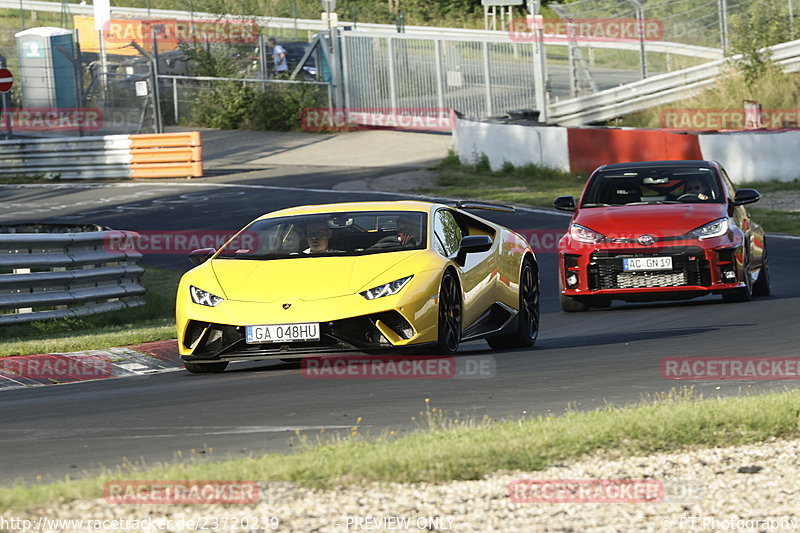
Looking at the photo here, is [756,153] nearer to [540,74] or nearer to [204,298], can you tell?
[540,74]

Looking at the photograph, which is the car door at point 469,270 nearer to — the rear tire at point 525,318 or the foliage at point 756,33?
the rear tire at point 525,318

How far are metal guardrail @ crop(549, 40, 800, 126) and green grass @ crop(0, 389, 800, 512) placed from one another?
2890cm

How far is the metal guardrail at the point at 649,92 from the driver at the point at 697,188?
20.8 m

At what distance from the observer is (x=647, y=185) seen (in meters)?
15.4

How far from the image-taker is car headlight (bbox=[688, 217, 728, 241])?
562 inches

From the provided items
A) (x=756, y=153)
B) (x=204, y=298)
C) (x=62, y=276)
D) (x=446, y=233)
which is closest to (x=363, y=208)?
(x=446, y=233)

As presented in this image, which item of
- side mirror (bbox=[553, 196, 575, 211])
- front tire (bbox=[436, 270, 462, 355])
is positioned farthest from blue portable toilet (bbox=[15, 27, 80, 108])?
front tire (bbox=[436, 270, 462, 355])

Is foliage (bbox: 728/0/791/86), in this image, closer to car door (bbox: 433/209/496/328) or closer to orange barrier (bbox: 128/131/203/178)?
orange barrier (bbox: 128/131/203/178)

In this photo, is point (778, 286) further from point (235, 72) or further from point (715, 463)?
point (235, 72)

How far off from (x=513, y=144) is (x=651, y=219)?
18.1 metres

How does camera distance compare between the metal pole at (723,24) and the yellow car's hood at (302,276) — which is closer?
the yellow car's hood at (302,276)

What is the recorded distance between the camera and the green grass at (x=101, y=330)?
12.7 m

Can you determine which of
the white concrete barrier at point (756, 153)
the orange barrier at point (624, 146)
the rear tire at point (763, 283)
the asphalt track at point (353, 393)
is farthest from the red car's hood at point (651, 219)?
the white concrete barrier at point (756, 153)

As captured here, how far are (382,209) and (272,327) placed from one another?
6.10ft
